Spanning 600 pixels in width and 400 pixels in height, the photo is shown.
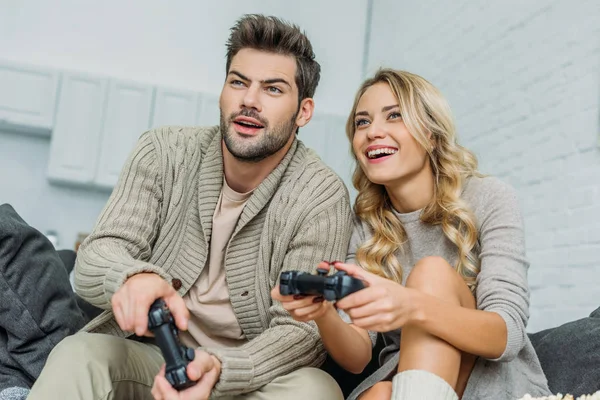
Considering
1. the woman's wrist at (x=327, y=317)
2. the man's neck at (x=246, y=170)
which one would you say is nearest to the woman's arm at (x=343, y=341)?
the woman's wrist at (x=327, y=317)

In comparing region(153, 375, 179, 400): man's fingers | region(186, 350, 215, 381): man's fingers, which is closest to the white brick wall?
region(186, 350, 215, 381): man's fingers

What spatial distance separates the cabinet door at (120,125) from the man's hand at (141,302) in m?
2.62

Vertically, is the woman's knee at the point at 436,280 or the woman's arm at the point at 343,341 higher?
the woman's knee at the point at 436,280

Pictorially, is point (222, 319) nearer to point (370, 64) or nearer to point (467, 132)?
point (467, 132)

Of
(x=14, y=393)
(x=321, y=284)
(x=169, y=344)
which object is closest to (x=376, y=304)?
(x=321, y=284)

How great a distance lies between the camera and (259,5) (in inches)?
168

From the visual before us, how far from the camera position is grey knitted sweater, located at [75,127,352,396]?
1.46 m

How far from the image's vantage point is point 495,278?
1411 mm

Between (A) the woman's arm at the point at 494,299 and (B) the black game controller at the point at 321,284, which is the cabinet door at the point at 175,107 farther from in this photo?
(B) the black game controller at the point at 321,284

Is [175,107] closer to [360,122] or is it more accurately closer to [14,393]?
[360,122]

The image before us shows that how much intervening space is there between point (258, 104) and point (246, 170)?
0.16 m

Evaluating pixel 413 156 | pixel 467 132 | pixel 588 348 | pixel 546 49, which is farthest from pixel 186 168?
pixel 467 132

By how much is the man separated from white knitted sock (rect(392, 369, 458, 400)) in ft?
0.55

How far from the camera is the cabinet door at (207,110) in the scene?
12.8ft
